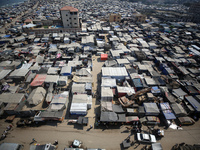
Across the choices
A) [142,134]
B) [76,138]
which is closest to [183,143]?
[142,134]

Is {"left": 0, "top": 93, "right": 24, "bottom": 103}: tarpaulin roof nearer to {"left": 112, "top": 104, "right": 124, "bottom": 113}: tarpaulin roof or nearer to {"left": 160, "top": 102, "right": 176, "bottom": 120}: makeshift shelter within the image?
{"left": 112, "top": 104, "right": 124, "bottom": 113}: tarpaulin roof

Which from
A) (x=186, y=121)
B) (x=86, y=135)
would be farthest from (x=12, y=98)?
(x=186, y=121)

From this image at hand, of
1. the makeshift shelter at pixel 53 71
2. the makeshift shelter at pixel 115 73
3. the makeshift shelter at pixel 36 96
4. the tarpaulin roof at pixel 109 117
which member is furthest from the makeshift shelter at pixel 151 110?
the makeshift shelter at pixel 53 71

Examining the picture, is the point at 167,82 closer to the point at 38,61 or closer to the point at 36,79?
the point at 36,79

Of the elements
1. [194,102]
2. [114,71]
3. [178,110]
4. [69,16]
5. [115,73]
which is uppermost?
[69,16]

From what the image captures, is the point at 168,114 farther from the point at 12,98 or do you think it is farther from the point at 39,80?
the point at 12,98

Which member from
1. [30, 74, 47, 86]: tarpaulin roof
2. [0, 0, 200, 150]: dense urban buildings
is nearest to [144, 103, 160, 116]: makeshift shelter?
[0, 0, 200, 150]: dense urban buildings
